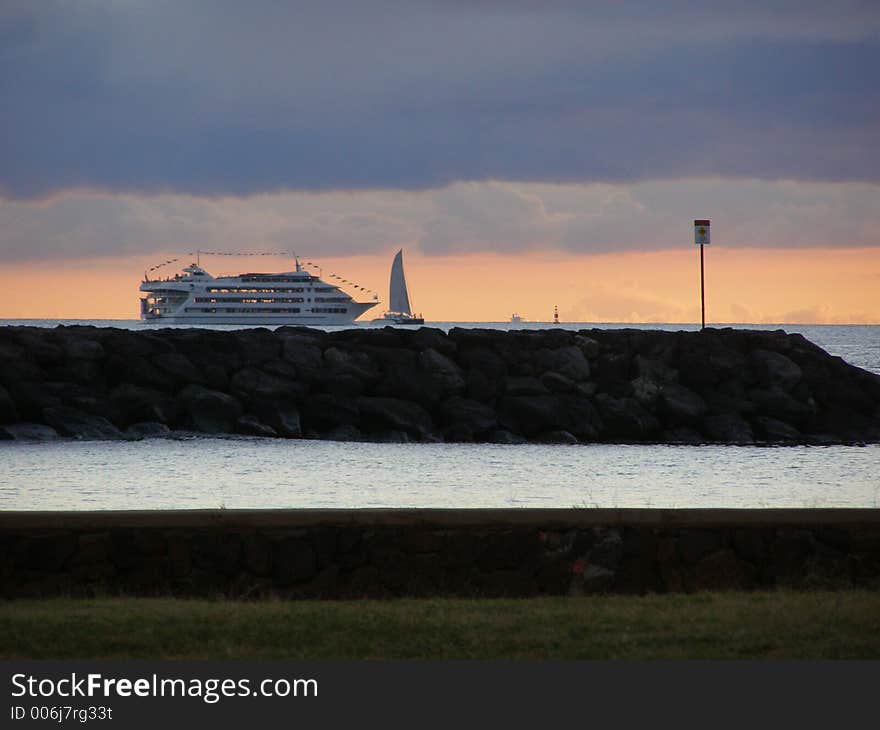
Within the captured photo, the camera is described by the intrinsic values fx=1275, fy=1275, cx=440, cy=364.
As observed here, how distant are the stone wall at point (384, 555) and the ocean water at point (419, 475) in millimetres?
7166

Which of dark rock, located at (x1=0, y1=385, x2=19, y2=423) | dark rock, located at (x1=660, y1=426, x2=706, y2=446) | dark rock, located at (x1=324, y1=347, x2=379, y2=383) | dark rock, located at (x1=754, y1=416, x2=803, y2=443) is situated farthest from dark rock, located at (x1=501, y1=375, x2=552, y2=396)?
dark rock, located at (x1=0, y1=385, x2=19, y2=423)

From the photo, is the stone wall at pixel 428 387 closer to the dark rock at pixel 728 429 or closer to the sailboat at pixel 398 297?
the dark rock at pixel 728 429

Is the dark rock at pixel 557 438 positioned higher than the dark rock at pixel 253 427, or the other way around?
the dark rock at pixel 253 427

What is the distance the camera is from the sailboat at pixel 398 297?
417ft

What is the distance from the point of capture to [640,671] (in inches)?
264

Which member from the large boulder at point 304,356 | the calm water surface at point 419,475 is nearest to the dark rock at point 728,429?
the calm water surface at point 419,475

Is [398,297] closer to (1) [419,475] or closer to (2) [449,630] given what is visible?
(1) [419,475]

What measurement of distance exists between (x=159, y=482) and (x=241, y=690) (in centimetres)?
1444

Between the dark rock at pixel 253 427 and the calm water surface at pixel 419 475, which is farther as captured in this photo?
the dark rock at pixel 253 427

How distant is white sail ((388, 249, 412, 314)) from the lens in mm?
127500

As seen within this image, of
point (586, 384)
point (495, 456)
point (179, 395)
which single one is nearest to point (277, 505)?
point (495, 456)

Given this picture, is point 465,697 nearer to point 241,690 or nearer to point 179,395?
point 241,690

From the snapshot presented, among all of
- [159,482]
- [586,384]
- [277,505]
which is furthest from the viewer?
[586,384]

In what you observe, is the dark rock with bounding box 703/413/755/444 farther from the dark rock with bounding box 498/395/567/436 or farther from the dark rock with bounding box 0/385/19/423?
the dark rock with bounding box 0/385/19/423
